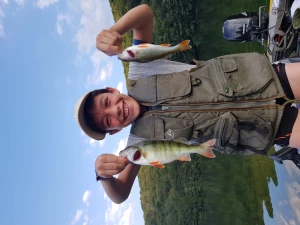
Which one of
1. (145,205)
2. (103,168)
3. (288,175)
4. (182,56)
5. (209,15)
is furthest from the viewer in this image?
(145,205)

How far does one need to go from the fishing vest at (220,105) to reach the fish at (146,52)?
28cm

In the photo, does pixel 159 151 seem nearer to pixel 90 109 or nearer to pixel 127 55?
pixel 90 109

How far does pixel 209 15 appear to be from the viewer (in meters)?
23.8

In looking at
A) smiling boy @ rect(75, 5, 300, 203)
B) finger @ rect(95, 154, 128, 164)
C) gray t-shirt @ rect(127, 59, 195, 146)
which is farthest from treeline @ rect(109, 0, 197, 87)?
finger @ rect(95, 154, 128, 164)

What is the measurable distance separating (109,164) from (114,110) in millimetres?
666

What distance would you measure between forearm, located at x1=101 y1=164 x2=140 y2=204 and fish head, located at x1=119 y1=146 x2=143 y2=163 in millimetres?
465

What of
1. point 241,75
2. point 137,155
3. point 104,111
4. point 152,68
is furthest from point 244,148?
point 104,111

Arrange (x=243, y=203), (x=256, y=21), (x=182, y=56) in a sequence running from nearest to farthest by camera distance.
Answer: (x=256, y=21) < (x=243, y=203) < (x=182, y=56)

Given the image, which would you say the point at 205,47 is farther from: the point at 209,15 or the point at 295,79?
the point at 295,79

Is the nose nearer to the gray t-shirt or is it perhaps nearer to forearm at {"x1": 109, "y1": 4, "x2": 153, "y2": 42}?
the gray t-shirt

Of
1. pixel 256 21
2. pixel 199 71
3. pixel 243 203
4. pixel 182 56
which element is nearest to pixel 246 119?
pixel 199 71

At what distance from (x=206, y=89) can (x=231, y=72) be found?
355mm

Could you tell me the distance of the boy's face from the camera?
3826mm

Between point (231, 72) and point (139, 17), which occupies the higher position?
point (139, 17)
